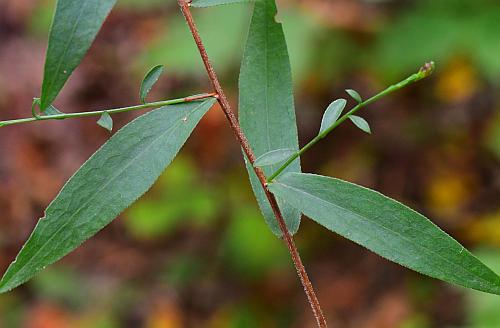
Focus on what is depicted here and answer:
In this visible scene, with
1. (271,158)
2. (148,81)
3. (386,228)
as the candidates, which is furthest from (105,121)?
(386,228)

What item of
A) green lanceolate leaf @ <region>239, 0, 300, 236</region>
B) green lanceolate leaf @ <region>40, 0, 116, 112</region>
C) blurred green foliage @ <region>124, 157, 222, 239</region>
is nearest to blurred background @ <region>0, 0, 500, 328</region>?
blurred green foliage @ <region>124, 157, 222, 239</region>

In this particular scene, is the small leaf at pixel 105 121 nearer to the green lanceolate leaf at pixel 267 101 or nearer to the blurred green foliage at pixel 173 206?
the green lanceolate leaf at pixel 267 101

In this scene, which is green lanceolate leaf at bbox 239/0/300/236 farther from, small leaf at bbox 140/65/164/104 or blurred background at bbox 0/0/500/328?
blurred background at bbox 0/0/500/328

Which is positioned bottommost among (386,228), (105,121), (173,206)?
(173,206)

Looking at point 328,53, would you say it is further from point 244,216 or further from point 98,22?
point 98,22

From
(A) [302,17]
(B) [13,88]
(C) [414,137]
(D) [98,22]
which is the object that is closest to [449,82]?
(C) [414,137]

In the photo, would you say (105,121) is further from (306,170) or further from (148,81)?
(306,170)
